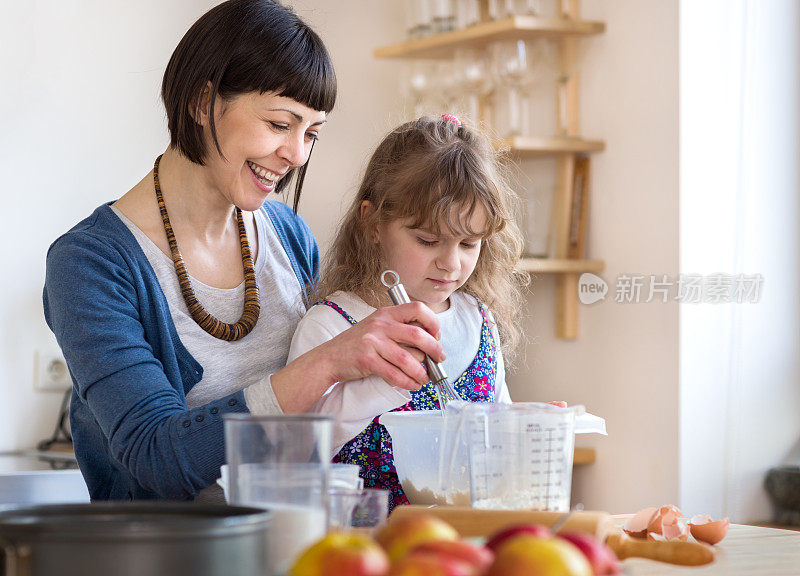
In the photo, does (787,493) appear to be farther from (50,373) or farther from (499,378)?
(50,373)

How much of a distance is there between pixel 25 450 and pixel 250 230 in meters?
1.21

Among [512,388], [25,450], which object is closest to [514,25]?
[512,388]

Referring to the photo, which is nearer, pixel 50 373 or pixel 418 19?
pixel 50 373

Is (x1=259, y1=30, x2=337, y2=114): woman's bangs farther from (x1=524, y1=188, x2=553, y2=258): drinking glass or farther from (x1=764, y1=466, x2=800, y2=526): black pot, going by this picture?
(x1=764, y1=466, x2=800, y2=526): black pot

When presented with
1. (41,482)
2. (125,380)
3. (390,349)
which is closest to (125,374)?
(125,380)

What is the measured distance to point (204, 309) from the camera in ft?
4.57

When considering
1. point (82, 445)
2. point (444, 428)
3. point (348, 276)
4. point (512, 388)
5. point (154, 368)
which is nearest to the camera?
point (444, 428)

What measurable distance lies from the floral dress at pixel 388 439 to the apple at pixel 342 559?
31.2 inches

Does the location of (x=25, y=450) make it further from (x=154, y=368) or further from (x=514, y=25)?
(x=514, y=25)

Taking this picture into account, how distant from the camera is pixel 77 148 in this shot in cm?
252

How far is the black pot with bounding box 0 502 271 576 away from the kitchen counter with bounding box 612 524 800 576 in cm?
36

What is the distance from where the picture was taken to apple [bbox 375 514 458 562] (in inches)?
23.0

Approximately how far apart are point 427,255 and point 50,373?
4.68 feet

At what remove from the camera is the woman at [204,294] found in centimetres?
114
